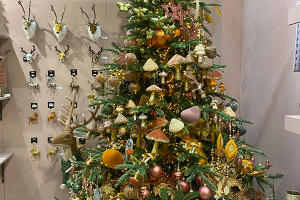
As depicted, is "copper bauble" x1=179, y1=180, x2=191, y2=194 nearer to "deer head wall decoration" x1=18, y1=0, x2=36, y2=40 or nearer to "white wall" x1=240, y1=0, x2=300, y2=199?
"white wall" x1=240, y1=0, x2=300, y2=199

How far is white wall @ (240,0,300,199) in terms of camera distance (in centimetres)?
180

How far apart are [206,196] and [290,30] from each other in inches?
55.4

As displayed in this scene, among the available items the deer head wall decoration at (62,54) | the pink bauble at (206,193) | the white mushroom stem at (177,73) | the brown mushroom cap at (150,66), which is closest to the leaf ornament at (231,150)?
the pink bauble at (206,193)

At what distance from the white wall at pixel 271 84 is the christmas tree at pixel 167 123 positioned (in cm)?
34

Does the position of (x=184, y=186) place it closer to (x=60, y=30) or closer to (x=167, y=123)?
(x=167, y=123)

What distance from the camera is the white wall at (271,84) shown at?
180 cm

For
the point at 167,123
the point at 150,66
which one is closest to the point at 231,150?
the point at 167,123

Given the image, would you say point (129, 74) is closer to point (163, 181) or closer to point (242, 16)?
point (163, 181)

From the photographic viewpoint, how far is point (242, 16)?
2.46m

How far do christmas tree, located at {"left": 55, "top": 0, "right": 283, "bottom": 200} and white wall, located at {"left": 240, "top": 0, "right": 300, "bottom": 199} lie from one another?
345mm

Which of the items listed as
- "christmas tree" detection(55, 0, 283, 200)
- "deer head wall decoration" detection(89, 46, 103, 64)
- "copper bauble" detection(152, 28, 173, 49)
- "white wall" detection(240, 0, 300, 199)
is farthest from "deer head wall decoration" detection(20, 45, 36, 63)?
"white wall" detection(240, 0, 300, 199)

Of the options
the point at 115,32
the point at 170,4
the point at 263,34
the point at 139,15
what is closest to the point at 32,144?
the point at 115,32

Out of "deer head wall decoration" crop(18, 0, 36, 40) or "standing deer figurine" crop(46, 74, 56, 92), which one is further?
"standing deer figurine" crop(46, 74, 56, 92)

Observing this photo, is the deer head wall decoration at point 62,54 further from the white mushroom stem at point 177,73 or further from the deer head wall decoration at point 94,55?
the white mushroom stem at point 177,73
